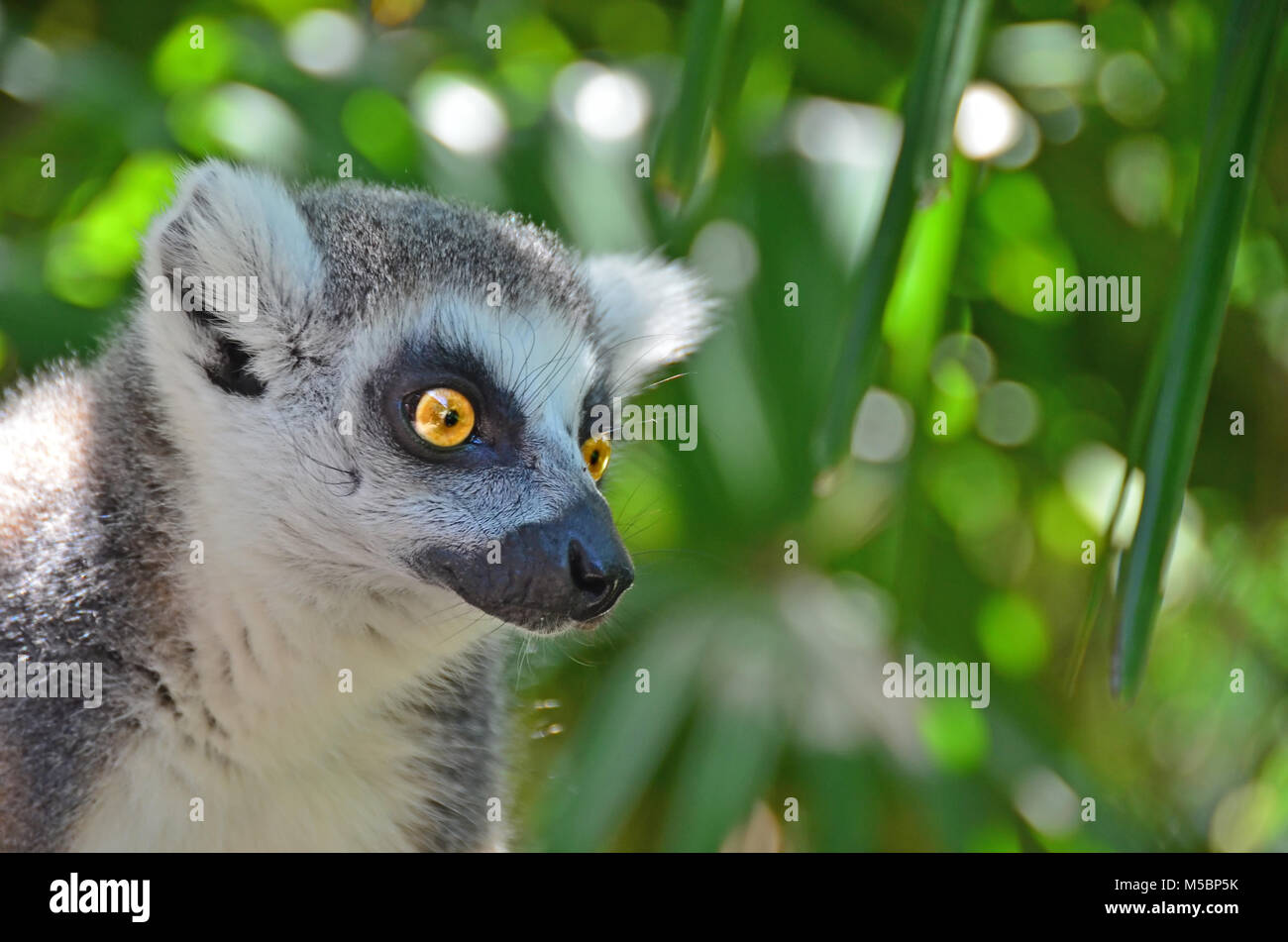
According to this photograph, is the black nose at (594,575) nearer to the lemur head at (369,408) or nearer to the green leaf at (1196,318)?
the lemur head at (369,408)

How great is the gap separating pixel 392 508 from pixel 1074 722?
190cm

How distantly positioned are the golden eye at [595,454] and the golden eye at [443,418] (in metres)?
0.27

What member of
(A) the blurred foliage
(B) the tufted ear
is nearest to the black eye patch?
(B) the tufted ear

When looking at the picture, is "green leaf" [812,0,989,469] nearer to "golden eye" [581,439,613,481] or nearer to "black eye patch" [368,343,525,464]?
"black eye patch" [368,343,525,464]

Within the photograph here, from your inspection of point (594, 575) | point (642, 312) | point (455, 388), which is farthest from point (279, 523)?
point (642, 312)

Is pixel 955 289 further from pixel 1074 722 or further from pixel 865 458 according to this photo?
pixel 1074 722

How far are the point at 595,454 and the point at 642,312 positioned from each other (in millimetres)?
453

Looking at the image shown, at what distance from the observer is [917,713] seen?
94.5 inches

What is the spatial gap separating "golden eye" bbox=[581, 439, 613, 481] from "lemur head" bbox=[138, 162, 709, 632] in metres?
0.08

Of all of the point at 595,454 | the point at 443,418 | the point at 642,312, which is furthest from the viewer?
the point at 642,312

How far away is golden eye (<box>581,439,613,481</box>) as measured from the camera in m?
2.10

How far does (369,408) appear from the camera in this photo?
192 cm

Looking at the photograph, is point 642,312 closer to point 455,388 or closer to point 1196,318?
point 455,388

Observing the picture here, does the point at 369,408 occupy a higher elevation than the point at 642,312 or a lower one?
lower
